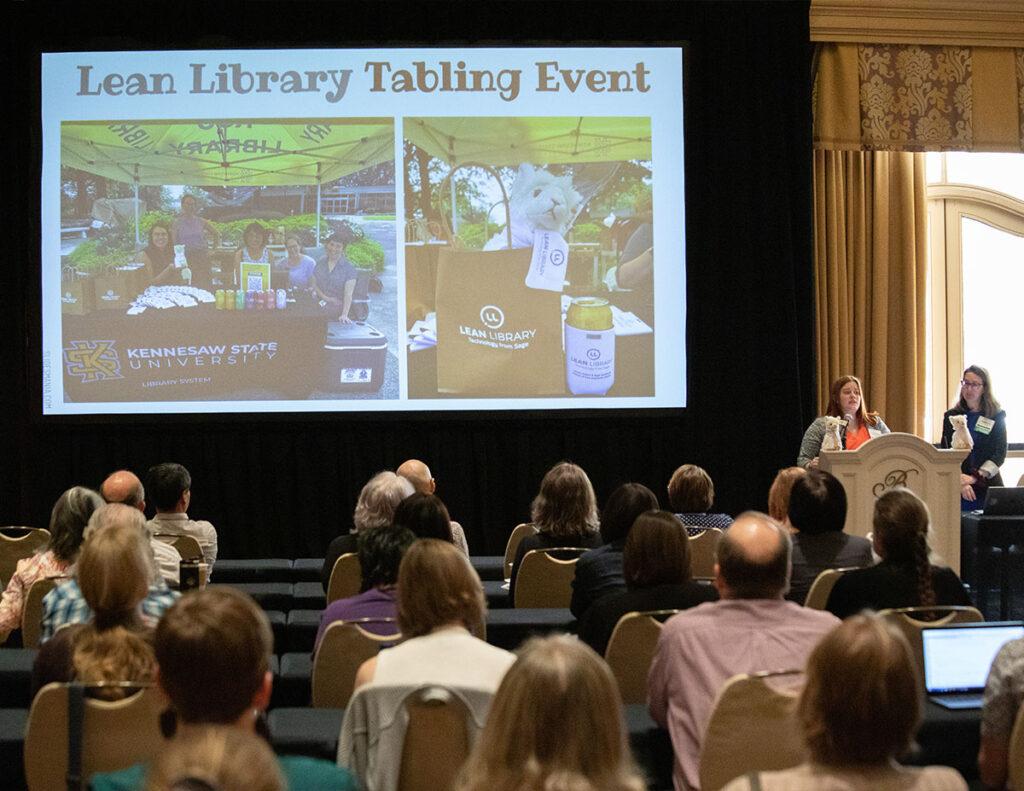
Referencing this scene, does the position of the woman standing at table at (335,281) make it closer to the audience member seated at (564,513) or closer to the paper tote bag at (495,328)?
the paper tote bag at (495,328)

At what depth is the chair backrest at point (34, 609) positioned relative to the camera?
3439 mm

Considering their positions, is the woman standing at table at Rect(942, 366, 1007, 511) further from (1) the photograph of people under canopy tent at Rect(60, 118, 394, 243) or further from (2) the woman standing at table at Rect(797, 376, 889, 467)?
(1) the photograph of people under canopy tent at Rect(60, 118, 394, 243)

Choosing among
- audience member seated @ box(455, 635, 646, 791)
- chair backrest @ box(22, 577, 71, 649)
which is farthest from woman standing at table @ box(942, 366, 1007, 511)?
audience member seated @ box(455, 635, 646, 791)

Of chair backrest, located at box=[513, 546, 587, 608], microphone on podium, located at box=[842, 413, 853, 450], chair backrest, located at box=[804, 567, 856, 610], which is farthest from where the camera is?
microphone on podium, located at box=[842, 413, 853, 450]

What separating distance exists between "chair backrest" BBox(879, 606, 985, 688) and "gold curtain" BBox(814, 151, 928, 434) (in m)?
5.08

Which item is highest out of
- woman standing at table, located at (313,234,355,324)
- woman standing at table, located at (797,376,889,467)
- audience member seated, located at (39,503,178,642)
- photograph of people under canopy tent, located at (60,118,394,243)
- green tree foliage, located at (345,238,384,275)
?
photograph of people under canopy tent, located at (60,118,394,243)

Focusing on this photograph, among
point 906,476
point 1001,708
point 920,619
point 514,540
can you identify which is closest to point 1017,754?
point 1001,708

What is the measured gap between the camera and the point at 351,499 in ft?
24.4

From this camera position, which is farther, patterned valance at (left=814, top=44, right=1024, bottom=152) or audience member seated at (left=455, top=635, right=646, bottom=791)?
patterned valance at (left=814, top=44, right=1024, bottom=152)

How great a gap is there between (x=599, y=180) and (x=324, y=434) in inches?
99.5

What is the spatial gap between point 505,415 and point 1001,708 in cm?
517

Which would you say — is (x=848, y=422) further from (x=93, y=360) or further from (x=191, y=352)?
(x=93, y=360)

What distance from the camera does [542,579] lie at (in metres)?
4.14

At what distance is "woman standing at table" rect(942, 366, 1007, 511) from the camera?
23.0ft
